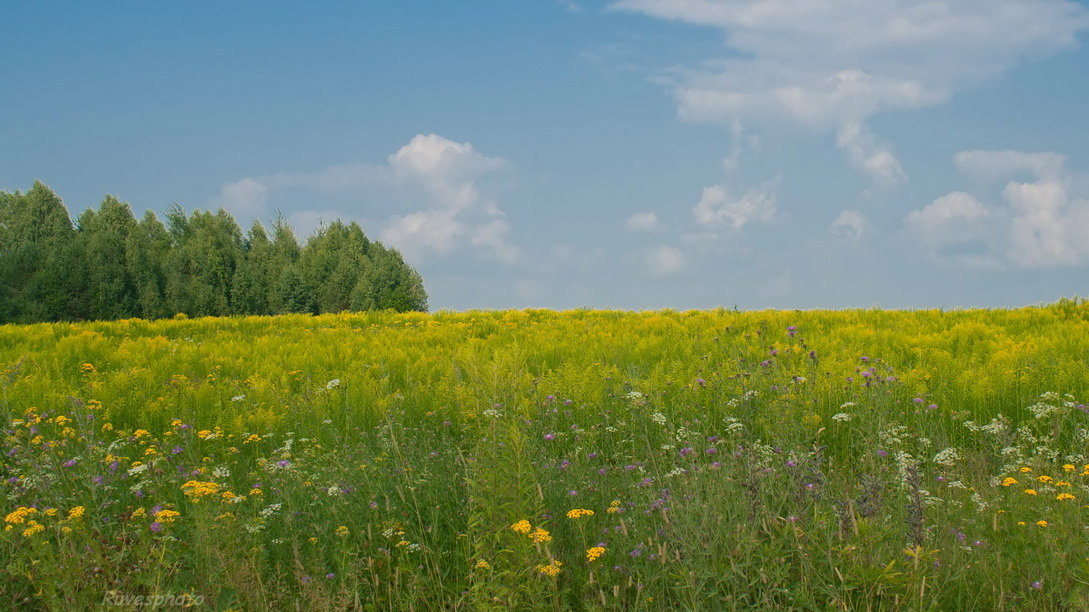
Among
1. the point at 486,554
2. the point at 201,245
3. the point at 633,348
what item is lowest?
the point at 486,554

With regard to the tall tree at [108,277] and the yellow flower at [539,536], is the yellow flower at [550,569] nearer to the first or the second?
the yellow flower at [539,536]

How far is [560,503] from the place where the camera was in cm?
360

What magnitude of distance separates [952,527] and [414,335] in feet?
33.2

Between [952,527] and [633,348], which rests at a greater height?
[633,348]

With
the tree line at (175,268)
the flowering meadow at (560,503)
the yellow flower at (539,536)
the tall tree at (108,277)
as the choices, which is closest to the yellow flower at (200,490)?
the flowering meadow at (560,503)

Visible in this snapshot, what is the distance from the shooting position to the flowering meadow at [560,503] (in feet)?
9.45

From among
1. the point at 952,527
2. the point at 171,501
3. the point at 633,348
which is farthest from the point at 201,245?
the point at 952,527

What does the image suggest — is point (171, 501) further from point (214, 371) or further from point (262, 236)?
point (262, 236)

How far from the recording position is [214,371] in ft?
31.3

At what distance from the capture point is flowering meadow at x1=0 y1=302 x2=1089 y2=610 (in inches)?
113

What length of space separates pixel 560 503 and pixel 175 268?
40215 millimetres

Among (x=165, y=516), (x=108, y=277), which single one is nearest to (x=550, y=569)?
(x=165, y=516)

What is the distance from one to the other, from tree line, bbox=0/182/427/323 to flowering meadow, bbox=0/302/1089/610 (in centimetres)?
2836

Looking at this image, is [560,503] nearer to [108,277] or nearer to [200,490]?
[200,490]
